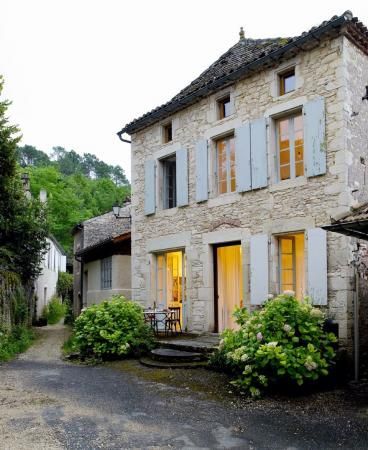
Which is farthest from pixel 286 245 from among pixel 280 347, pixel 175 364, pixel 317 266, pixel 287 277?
pixel 280 347

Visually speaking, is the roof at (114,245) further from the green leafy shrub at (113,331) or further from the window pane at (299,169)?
the window pane at (299,169)

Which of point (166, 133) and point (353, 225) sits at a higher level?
point (166, 133)

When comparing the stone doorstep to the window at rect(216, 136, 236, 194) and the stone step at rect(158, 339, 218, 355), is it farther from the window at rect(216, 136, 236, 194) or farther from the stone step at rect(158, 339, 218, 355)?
the window at rect(216, 136, 236, 194)

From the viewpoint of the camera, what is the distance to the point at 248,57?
436 inches

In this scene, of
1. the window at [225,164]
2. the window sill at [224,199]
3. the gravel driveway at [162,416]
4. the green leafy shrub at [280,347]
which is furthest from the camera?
the window at [225,164]

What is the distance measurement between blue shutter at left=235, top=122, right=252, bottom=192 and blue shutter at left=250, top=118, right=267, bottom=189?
123 mm

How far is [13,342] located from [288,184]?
7.93 m

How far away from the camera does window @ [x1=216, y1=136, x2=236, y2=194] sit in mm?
10742

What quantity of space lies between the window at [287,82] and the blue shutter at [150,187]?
13.6ft

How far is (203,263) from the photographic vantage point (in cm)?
1098

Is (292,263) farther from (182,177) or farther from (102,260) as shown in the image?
(102,260)

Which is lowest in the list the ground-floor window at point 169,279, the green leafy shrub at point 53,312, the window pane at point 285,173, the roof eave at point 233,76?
the green leafy shrub at point 53,312

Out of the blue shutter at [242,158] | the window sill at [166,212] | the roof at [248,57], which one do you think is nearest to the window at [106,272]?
the window sill at [166,212]

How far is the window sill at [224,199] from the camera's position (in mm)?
10344
